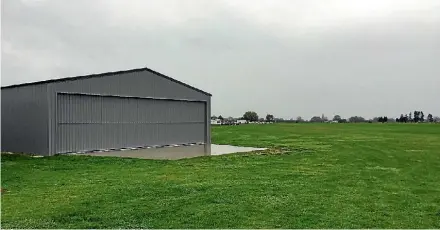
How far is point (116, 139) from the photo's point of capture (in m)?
22.6

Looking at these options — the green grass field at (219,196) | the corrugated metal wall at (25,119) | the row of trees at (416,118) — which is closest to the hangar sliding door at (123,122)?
the corrugated metal wall at (25,119)

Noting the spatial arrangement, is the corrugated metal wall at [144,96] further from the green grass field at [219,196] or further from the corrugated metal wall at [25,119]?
the green grass field at [219,196]

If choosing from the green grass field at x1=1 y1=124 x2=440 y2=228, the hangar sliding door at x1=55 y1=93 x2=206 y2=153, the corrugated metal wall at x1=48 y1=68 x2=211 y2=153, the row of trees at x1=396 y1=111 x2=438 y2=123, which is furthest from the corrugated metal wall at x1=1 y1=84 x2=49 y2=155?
the row of trees at x1=396 y1=111 x2=438 y2=123

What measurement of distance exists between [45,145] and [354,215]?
15345mm

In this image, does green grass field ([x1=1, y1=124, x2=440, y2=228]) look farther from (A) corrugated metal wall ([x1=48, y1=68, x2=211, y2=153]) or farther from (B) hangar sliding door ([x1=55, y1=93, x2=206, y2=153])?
(A) corrugated metal wall ([x1=48, y1=68, x2=211, y2=153])

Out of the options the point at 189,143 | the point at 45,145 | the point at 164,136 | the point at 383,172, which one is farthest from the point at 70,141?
the point at 383,172

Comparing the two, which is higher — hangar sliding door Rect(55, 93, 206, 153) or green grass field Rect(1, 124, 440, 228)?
hangar sliding door Rect(55, 93, 206, 153)

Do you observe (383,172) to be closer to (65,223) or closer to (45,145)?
(65,223)

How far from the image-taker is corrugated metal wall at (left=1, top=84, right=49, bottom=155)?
757 inches

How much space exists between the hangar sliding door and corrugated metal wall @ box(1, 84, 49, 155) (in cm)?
64

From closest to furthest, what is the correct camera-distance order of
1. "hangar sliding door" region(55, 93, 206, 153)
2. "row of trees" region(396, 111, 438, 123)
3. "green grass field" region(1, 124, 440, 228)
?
"green grass field" region(1, 124, 440, 228), "hangar sliding door" region(55, 93, 206, 153), "row of trees" region(396, 111, 438, 123)

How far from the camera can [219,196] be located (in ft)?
28.7

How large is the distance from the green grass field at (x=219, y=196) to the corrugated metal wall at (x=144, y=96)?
5.55 m

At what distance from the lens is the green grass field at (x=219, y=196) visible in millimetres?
6801
